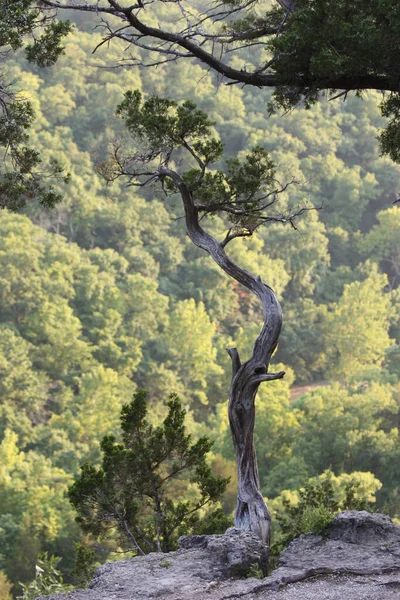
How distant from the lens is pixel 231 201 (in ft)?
26.6

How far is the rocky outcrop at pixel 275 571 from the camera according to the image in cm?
539

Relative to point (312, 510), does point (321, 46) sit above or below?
above

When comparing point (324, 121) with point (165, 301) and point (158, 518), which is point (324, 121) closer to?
point (165, 301)

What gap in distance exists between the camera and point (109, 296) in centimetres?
4216

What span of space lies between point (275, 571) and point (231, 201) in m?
3.91

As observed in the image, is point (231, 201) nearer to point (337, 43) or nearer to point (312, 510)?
point (337, 43)

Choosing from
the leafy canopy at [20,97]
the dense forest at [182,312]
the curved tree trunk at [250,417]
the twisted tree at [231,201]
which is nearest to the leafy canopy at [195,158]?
the twisted tree at [231,201]

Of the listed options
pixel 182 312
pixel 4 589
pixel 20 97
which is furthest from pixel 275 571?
pixel 182 312

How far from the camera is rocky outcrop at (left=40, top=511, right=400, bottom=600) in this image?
5.39 metres

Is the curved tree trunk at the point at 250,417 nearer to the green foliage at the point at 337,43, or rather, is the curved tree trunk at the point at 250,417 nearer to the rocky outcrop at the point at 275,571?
the rocky outcrop at the point at 275,571

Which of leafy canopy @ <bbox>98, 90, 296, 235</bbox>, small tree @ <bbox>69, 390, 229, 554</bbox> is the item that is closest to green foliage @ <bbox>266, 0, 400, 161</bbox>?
leafy canopy @ <bbox>98, 90, 296, 235</bbox>

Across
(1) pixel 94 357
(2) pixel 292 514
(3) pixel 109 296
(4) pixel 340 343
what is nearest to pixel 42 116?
(3) pixel 109 296

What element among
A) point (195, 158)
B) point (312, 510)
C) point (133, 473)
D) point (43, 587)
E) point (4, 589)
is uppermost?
point (195, 158)

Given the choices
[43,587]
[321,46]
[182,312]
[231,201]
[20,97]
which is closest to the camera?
[321,46]
